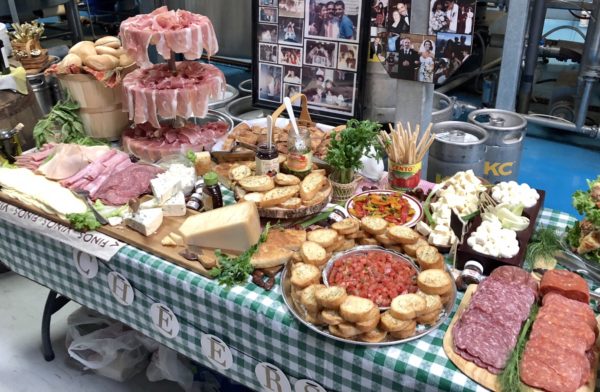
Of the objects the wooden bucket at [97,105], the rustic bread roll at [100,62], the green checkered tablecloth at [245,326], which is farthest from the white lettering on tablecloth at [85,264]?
the rustic bread roll at [100,62]

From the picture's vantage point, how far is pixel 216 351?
233cm

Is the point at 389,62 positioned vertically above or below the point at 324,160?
above

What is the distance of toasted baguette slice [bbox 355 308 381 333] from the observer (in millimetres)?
1806

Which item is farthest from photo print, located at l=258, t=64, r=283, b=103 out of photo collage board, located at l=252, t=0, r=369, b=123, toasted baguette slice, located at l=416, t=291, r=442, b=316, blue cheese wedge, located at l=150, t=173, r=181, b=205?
toasted baguette slice, located at l=416, t=291, r=442, b=316

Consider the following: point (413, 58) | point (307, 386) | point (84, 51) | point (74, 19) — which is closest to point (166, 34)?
point (84, 51)

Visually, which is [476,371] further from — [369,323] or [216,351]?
[216,351]

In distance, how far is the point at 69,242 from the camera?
8.29 feet

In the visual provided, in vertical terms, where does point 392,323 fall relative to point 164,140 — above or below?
below

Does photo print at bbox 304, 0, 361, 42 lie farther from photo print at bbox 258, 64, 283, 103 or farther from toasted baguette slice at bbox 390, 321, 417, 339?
toasted baguette slice at bbox 390, 321, 417, 339

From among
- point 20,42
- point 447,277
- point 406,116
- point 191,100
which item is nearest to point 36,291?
point 20,42

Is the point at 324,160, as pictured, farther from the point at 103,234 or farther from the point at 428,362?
the point at 428,362

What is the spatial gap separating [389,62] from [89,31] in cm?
886

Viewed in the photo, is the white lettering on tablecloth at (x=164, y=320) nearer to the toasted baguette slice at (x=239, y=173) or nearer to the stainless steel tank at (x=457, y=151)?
the toasted baguette slice at (x=239, y=173)

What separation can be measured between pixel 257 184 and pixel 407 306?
1024mm
